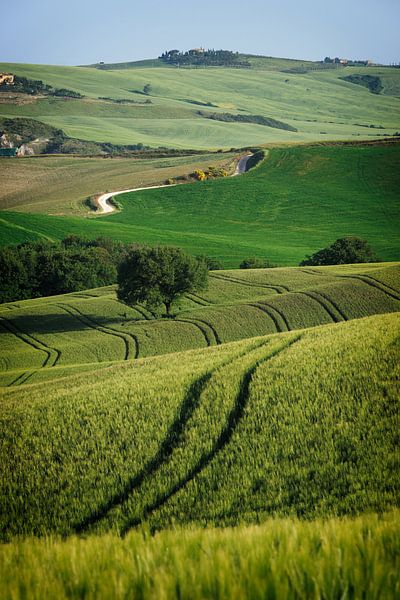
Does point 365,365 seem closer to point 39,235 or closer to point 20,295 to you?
point 20,295

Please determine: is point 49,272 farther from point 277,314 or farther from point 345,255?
point 345,255

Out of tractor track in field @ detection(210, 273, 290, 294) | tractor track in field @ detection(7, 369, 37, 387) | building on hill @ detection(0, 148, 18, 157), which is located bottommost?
tractor track in field @ detection(7, 369, 37, 387)

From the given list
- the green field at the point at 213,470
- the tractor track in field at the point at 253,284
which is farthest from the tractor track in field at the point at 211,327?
the tractor track in field at the point at 253,284

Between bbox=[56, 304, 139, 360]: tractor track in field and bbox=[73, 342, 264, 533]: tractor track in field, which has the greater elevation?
bbox=[73, 342, 264, 533]: tractor track in field

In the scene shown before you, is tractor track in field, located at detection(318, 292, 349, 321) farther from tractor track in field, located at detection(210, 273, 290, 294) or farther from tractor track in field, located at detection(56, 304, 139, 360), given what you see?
tractor track in field, located at detection(56, 304, 139, 360)

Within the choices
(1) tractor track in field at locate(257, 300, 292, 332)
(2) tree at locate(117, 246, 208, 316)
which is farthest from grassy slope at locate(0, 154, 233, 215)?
(1) tractor track in field at locate(257, 300, 292, 332)

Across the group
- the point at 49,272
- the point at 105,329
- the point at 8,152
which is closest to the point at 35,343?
the point at 105,329

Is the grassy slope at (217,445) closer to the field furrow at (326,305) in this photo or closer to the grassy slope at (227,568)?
the grassy slope at (227,568)
